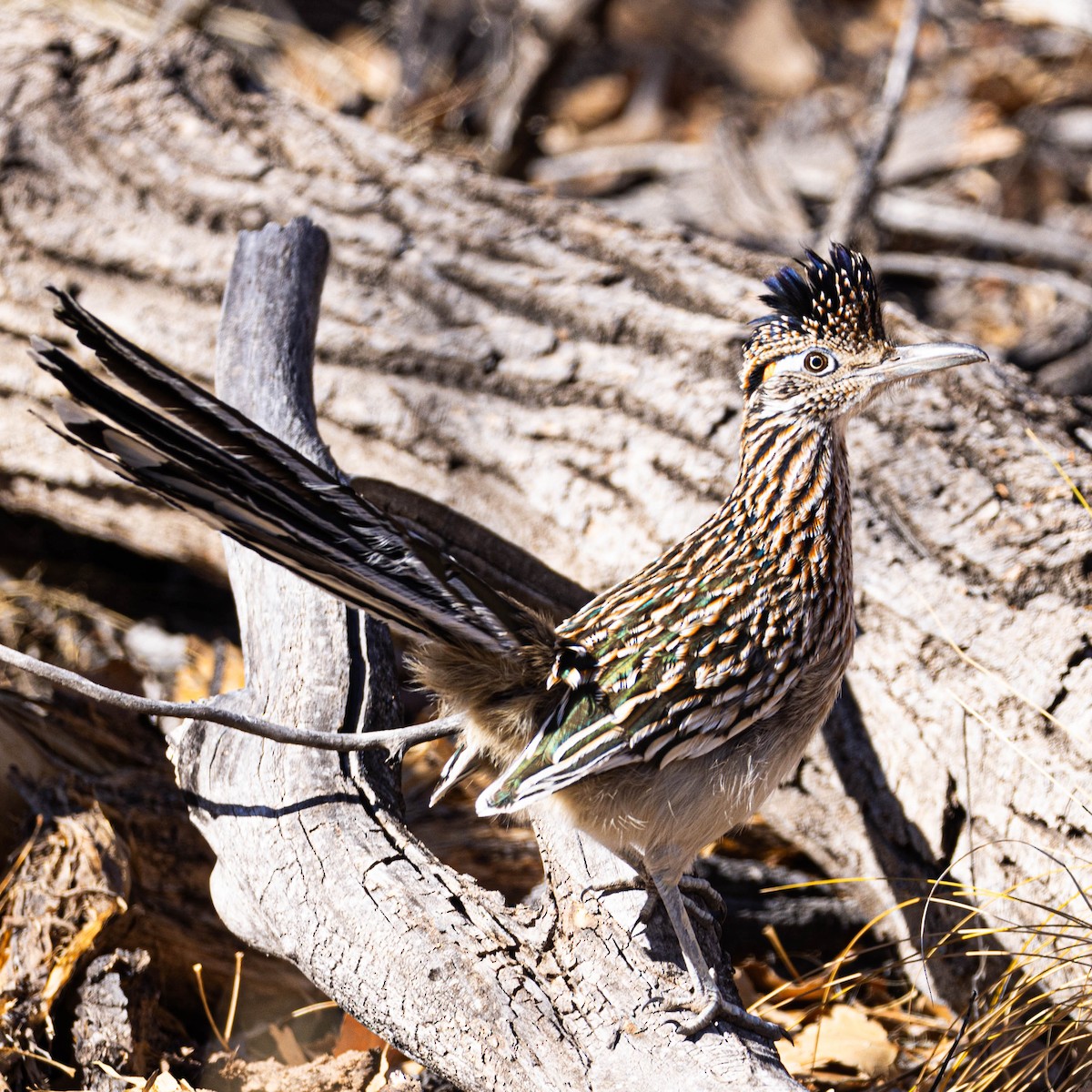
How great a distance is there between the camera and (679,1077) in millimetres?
2551

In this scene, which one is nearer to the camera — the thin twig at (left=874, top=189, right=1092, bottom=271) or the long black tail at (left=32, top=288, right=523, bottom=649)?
the long black tail at (left=32, top=288, right=523, bottom=649)

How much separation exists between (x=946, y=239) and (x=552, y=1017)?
575 cm

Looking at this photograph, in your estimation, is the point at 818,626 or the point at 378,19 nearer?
the point at 818,626

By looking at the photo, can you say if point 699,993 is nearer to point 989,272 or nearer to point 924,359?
point 924,359

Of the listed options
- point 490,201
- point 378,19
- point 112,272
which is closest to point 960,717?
point 490,201

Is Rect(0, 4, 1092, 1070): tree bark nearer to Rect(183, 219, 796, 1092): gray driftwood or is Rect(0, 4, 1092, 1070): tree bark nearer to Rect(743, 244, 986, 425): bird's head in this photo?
Rect(183, 219, 796, 1092): gray driftwood

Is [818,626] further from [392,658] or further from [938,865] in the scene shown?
[392,658]

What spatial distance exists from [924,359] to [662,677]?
1089mm

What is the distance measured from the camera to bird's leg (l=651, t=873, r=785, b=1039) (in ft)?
8.92

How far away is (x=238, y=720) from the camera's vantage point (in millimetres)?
2855

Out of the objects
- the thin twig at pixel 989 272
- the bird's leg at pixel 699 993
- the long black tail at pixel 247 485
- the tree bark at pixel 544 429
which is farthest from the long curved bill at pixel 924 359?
the thin twig at pixel 989 272

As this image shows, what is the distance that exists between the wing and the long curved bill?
0.61m

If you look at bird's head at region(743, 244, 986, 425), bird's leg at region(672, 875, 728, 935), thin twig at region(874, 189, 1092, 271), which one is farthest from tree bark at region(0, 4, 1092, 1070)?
thin twig at region(874, 189, 1092, 271)

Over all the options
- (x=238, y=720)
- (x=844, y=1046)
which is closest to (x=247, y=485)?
(x=238, y=720)
